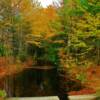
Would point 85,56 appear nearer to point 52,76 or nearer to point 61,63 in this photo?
point 61,63

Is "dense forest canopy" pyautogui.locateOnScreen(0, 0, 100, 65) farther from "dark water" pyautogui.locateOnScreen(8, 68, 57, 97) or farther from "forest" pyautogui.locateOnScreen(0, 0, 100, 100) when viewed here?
→ "dark water" pyautogui.locateOnScreen(8, 68, 57, 97)

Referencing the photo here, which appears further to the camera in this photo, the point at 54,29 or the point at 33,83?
the point at 33,83

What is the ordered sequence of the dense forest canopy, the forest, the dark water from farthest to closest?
the dark water < the dense forest canopy < the forest

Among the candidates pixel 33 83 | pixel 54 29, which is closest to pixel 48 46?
pixel 54 29

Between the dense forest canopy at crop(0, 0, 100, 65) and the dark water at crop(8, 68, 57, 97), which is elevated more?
the dense forest canopy at crop(0, 0, 100, 65)

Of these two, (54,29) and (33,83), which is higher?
(54,29)

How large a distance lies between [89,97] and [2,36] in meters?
11.8

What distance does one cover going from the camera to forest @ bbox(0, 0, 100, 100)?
25.7m

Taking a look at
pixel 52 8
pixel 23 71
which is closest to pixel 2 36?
pixel 23 71

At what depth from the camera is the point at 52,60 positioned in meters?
31.3

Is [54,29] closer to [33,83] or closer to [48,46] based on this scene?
[48,46]

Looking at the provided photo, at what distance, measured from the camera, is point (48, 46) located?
31531 mm

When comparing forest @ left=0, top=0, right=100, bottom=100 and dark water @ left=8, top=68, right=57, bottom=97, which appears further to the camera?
dark water @ left=8, top=68, right=57, bottom=97

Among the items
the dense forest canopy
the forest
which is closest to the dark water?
the forest
